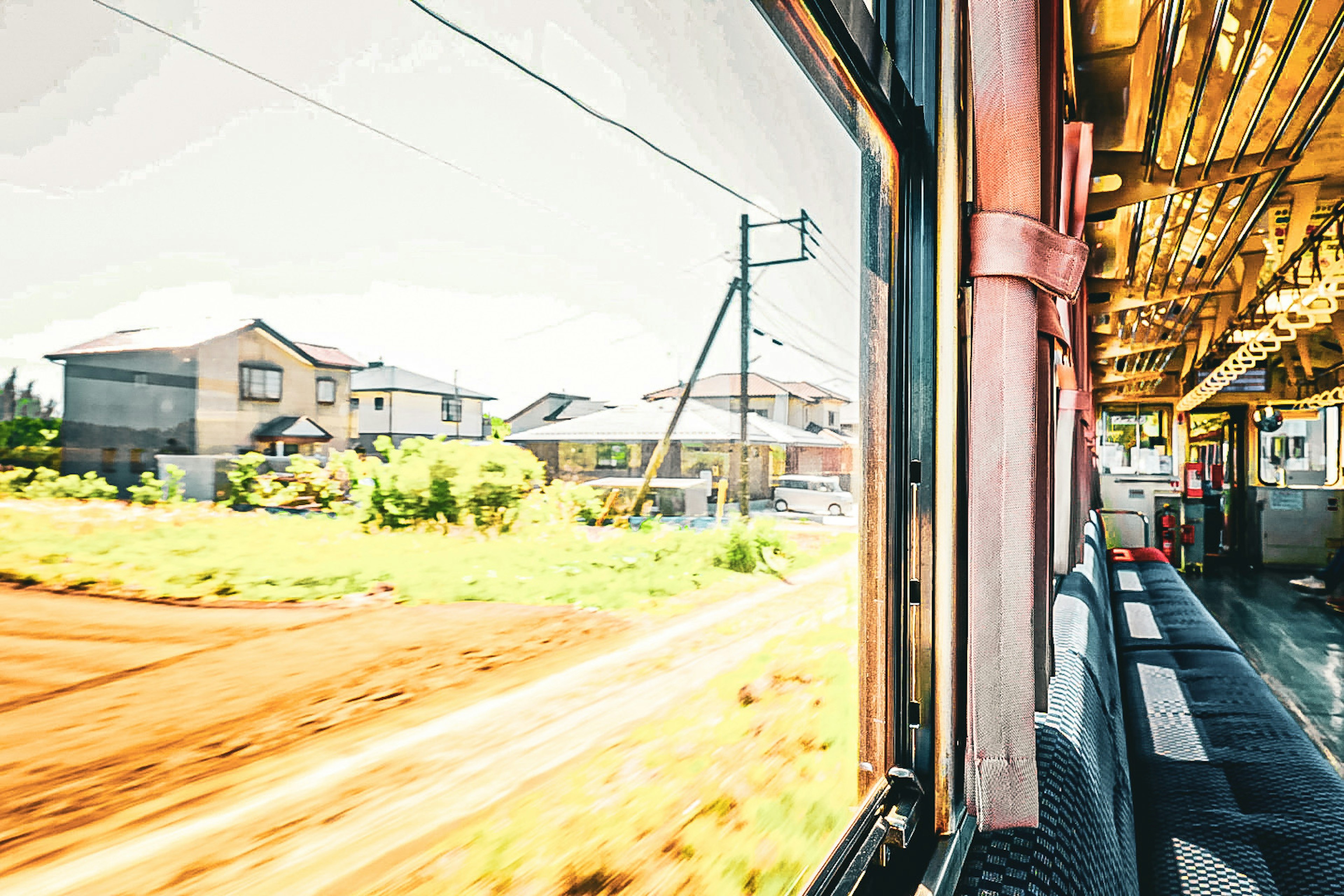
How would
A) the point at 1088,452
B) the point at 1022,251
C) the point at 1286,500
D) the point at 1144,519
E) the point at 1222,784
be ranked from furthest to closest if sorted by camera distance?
1. the point at 1286,500
2. the point at 1144,519
3. the point at 1088,452
4. the point at 1222,784
5. the point at 1022,251

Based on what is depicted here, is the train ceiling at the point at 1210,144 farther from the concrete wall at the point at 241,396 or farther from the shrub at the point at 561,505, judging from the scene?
the concrete wall at the point at 241,396

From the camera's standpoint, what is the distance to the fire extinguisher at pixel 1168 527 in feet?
23.8

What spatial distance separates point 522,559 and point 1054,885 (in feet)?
2.58

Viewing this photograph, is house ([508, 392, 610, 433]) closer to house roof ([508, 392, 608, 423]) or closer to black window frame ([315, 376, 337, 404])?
house roof ([508, 392, 608, 423])

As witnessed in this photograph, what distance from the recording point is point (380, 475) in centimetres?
67

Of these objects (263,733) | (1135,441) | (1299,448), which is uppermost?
(1135,441)

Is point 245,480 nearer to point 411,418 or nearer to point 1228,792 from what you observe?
point 411,418

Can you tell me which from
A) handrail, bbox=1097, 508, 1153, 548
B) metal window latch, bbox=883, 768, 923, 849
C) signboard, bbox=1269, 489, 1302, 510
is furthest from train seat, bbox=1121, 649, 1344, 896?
signboard, bbox=1269, 489, 1302, 510

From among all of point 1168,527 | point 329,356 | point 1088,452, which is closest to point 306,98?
point 329,356

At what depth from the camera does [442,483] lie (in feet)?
2.65

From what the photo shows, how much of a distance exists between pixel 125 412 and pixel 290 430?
0.12 metres

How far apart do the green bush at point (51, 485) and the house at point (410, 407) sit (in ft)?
0.63

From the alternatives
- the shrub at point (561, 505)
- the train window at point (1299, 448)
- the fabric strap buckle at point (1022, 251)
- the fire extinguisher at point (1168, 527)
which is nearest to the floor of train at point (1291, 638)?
the fire extinguisher at point (1168, 527)

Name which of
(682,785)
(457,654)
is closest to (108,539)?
(457,654)
